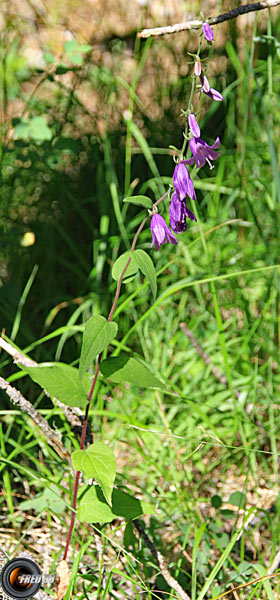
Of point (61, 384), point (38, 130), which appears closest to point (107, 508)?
point (61, 384)

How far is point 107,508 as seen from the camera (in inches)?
44.2

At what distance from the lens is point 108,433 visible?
166 centimetres

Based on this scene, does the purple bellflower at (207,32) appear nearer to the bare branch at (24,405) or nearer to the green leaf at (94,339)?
the green leaf at (94,339)

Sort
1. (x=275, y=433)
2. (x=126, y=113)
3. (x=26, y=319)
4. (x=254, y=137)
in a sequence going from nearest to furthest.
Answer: (x=275, y=433), (x=26, y=319), (x=254, y=137), (x=126, y=113)

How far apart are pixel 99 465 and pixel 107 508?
132 mm

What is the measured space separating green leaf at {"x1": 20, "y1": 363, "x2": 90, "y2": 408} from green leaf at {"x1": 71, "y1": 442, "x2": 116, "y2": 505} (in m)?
0.08

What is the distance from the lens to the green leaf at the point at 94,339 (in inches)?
39.8

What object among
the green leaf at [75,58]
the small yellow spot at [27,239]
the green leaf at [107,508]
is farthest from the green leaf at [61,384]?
the green leaf at [75,58]

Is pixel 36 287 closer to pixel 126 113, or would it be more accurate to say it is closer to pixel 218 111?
pixel 126 113

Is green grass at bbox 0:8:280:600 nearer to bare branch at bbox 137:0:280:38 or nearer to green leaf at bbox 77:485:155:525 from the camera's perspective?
green leaf at bbox 77:485:155:525

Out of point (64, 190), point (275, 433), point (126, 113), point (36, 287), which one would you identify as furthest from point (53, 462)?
point (126, 113)

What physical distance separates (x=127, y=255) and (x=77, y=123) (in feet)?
4.93

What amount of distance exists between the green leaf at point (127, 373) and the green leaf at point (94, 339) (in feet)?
0.28

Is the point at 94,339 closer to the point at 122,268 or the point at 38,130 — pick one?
the point at 122,268
